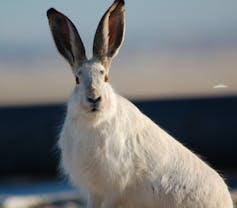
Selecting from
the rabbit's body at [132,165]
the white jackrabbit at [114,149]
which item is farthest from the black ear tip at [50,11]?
the rabbit's body at [132,165]

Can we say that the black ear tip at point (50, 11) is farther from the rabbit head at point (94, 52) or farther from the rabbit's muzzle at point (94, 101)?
the rabbit's muzzle at point (94, 101)

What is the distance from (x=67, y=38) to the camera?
4945 millimetres

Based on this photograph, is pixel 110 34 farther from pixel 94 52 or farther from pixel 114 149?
pixel 114 149

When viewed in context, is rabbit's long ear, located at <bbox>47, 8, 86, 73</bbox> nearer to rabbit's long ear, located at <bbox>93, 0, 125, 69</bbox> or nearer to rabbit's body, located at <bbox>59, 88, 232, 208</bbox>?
rabbit's long ear, located at <bbox>93, 0, 125, 69</bbox>

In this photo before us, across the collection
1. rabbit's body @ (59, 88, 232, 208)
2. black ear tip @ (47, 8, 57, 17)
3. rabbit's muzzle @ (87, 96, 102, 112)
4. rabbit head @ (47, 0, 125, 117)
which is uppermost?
black ear tip @ (47, 8, 57, 17)

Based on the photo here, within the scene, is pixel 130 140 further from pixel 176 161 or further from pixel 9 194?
pixel 9 194

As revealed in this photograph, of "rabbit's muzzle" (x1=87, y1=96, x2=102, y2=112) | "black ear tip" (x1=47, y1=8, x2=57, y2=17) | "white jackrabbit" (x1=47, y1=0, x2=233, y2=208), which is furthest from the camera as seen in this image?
"black ear tip" (x1=47, y1=8, x2=57, y2=17)

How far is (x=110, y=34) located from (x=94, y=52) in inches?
6.7

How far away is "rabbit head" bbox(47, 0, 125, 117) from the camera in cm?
466

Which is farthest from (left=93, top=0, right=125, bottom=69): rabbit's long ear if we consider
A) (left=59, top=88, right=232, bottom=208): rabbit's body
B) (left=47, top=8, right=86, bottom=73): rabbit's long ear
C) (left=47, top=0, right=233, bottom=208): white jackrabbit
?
(left=59, top=88, right=232, bottom=208): rabbit's body

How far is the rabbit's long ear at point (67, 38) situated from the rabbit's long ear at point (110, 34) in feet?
0.35

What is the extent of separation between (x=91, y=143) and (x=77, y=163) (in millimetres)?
163

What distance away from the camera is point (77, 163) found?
4938 millimetres

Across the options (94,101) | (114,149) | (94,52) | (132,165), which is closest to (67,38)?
(94,52)
